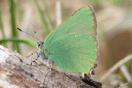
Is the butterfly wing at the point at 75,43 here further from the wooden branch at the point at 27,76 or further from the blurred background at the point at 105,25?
the blurred background at the point at 105,25

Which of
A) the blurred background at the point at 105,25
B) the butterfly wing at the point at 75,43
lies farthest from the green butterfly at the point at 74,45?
the blurred background at the point at 105,25

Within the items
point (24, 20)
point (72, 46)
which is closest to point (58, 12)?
point (24, 20)

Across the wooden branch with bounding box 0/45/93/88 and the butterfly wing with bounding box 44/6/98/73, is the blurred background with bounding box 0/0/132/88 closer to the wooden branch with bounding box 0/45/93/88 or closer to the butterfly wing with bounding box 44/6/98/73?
the butterfly wing with bounding box 44/6/98/73

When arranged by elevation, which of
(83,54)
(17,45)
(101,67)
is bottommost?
(83,54)

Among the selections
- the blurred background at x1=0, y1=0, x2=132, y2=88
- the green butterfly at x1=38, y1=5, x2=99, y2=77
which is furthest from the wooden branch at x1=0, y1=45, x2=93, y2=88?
the blurred background at x1=0, y1=0, x2=132, y2=88

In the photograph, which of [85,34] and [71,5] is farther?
[71,5]

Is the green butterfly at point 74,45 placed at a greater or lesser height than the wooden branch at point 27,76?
greater

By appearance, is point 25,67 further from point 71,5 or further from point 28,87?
point 71,5

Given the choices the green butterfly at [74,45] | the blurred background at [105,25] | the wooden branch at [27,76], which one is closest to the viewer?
the wooden branch at [27,76]
